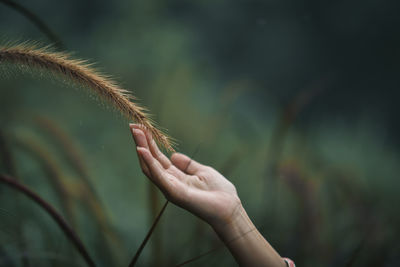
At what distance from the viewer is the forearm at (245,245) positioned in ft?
1.65

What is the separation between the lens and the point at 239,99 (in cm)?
220

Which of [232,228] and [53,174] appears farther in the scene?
[53,174]

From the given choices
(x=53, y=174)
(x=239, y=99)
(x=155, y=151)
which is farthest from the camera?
(x=239, y=99)

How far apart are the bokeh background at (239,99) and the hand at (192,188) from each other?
0.71 m

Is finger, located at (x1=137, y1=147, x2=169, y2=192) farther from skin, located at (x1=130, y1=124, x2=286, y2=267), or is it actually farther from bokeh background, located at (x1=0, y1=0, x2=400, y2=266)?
bokeh background, located at (x1=0, y1=0, x2=400, y2=266)

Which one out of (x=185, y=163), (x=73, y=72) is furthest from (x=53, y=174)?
(x=73, y=72)

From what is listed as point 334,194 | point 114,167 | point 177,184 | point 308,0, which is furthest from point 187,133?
point 177,184

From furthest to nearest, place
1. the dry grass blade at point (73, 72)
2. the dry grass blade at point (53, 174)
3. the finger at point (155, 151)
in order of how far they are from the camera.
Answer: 1. the dry grass blade at point (53, 174)
2. the finger at point (155, 151)
3. the dry grass blade at point (73, 72)

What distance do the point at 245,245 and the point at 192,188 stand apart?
11cm

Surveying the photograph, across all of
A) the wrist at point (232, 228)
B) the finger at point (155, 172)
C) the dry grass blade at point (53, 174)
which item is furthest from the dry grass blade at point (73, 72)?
→ the dry grass blade at point (53, 174)

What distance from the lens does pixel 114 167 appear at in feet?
6.45

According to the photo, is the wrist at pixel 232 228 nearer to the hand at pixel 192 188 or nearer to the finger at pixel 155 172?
the hand at pixel 192 188

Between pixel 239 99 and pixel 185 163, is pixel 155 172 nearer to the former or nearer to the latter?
pixel 185 163

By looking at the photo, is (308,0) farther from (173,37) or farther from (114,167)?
(114,167)
